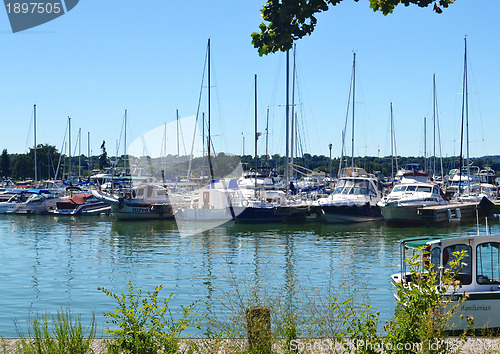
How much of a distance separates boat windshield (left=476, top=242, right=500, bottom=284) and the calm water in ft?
9.40

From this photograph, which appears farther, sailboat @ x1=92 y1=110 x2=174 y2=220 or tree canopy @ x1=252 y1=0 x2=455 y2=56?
sailboat @ x1=92 y1=110 x2=174 y2=220

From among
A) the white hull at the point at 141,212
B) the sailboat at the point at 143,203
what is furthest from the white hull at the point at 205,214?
the sailboat at the point at 143,203

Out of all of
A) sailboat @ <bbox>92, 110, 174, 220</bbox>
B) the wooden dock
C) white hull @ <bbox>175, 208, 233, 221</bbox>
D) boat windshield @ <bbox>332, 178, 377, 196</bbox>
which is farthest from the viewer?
sailboat @ <bbox>92, 110, 174, 220</bbox>

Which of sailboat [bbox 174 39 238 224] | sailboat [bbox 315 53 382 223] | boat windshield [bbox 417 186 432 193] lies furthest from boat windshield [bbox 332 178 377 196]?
sailboat [bbox 174 39 238 224]

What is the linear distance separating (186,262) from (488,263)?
55.5 ft

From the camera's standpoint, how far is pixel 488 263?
1180 centimetres

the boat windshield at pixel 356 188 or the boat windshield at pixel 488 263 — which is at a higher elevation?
the boat windshield at pixel 356 188

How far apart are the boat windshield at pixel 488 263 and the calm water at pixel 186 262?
9.40 ft

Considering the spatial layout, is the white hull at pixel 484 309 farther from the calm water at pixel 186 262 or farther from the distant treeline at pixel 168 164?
the distant treeline at pixel 168 164

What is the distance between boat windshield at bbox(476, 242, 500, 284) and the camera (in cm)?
1157

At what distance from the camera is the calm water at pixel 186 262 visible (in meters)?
18.2

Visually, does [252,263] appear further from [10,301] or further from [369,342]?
[369,342]

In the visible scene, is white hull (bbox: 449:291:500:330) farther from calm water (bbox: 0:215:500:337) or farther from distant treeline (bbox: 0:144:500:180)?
distant treeline (bbox: 0:144:500:180)

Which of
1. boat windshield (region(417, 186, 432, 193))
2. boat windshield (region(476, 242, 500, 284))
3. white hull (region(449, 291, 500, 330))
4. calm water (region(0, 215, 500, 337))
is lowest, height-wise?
calm water (region(0, 215, 500, 337))
